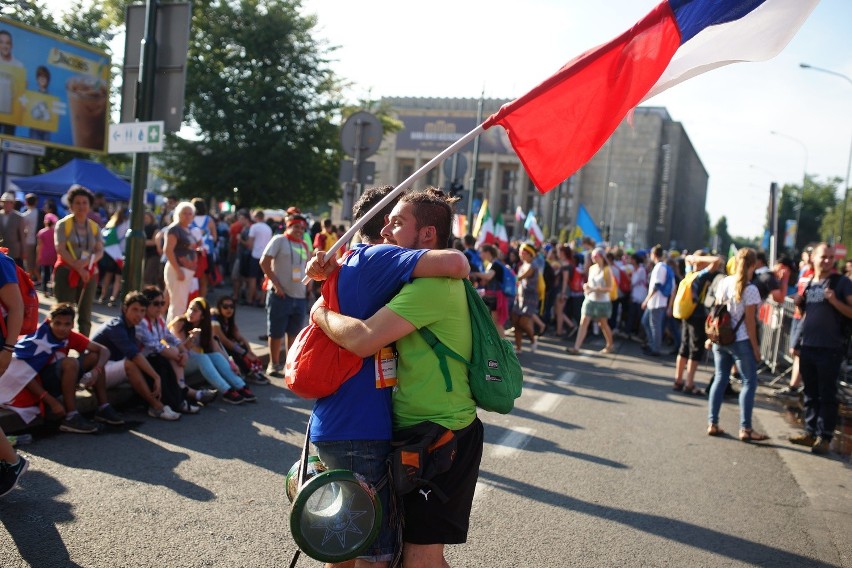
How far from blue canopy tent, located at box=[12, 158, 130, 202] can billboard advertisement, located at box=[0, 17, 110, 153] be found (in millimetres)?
2724

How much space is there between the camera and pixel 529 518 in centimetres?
497

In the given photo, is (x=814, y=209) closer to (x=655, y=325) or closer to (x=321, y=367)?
(x=655, y=325)

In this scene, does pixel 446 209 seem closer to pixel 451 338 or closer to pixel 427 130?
pixel 451 338

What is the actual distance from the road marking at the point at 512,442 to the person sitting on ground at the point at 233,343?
288cm

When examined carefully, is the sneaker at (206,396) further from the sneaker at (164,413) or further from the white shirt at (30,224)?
the white shirt at (30,224)

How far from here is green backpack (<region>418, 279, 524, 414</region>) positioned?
278cm

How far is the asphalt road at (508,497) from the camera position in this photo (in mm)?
4207

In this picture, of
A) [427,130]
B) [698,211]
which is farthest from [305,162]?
[698,211]

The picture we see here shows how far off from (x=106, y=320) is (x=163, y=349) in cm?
493

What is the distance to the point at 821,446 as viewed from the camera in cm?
742

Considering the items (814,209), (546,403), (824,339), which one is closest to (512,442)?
(546,403)

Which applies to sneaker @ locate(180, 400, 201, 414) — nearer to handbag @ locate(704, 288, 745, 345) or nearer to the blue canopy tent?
handbag @ locate(704, 288, 745, 345)

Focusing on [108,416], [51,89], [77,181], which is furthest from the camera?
[51,89]

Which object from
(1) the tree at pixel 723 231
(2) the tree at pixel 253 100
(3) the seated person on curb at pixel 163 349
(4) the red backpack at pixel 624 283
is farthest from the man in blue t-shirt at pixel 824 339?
(1) the tree at pixel 723 231
